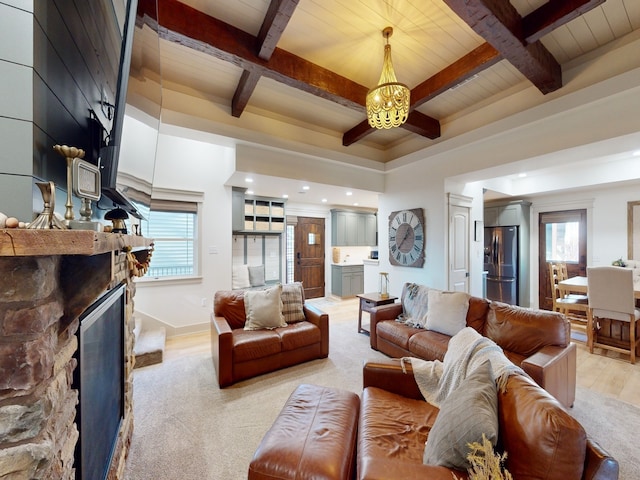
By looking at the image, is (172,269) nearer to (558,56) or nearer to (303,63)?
(303,63)

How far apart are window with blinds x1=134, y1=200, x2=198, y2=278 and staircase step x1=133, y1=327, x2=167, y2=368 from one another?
3.13 feet

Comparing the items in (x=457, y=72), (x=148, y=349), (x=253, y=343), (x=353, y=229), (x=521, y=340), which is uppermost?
(x=457, y=72)

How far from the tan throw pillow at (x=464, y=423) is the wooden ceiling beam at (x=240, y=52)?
2673 millimetres

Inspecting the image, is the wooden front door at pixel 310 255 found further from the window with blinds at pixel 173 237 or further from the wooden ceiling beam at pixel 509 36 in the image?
the wooden ceiling beam at pixel 509 36

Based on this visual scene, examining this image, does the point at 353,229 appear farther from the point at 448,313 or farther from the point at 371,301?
the point at 448,313

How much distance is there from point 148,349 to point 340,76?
3780 mm

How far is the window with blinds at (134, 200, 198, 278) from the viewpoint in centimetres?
400

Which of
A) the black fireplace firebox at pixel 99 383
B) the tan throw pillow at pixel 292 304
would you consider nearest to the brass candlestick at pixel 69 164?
the black fireplace firebox at pixel 99 383

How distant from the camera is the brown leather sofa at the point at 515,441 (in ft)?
2.81

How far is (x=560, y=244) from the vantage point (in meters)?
5.14

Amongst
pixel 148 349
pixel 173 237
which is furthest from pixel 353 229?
pixel 148 349

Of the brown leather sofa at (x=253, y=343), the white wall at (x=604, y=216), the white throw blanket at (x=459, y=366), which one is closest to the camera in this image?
the white throw blanket at (x=459, y=366)

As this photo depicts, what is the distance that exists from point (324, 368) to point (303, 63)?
124 inches

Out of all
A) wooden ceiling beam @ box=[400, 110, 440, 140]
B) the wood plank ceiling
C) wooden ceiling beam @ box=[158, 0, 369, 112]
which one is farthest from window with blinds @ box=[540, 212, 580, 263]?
wooden ceiling beam @ box=[158, 0, 369, 112]
